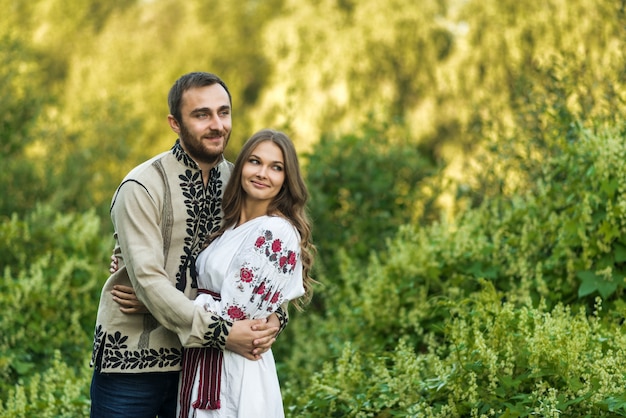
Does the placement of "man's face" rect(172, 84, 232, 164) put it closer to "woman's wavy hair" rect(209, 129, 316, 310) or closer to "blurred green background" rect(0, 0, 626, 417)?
"woman's wavy hair" rect(209, 129, 316, 310)

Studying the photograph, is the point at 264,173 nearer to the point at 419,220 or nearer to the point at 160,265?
the point at 160,265

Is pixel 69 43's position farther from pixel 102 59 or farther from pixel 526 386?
pixel 526 386

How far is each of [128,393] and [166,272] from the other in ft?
1.53

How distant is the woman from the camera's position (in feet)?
9.39

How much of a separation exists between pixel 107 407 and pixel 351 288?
2581 millimetres

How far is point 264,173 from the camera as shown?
3057 millimetres

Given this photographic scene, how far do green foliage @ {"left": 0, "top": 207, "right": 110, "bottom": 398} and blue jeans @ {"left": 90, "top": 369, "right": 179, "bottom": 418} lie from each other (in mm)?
1844

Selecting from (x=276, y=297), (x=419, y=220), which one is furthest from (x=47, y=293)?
(x=419, y=220)

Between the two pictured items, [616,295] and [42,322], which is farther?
[42,322]

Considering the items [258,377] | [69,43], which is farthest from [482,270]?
[69,43]

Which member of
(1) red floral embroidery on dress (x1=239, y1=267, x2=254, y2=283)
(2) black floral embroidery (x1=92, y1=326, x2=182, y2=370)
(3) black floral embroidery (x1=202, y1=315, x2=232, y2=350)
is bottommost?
(2) black floral embroidery (x1=92, y1=326, x2=182, y2=370)

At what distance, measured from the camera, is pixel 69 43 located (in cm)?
2136

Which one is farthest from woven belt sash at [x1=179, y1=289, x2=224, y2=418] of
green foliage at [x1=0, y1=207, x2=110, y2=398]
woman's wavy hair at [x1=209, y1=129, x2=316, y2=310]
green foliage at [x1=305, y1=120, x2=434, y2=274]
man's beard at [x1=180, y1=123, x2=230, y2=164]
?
green foliage at [x1=305, y1=120, x2=434, y2=274]

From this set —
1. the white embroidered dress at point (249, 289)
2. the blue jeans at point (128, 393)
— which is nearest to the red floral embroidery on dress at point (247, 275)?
the white embroidered dress at point (249, 289)
